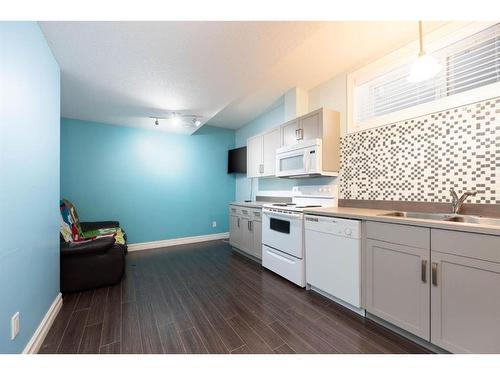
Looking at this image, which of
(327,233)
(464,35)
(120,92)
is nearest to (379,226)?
(327,233)

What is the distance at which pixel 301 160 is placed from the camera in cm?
276

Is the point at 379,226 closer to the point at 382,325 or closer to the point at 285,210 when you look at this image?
the point at 382,325

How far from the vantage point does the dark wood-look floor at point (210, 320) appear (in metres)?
1.47

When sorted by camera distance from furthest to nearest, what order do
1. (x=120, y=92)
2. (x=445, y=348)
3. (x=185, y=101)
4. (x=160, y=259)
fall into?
(x=160, y=259), (x=185, y=101), (x=120, y=92), (x=445, y=348)

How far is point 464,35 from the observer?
1730 mm

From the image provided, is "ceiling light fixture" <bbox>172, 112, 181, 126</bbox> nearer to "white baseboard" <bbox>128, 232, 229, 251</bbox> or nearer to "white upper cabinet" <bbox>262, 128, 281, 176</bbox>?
"white upper cabinet" <bbox>262, 128, 281, 176</bbox>

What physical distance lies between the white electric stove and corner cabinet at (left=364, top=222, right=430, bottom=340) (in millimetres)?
771

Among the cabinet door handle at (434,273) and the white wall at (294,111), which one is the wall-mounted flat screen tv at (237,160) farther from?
the cabinet door handle at (434,273)

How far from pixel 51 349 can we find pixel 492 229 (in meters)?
2.91

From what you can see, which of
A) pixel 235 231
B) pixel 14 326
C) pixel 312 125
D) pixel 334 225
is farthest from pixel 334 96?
pixel 14 326

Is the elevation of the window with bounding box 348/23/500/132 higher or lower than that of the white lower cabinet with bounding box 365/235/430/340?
higher

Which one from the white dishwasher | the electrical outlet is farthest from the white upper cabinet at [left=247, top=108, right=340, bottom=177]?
the electrical outlet

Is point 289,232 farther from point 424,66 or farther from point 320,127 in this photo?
point 424,66

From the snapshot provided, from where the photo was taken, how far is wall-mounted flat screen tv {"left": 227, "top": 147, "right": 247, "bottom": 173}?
451 cm
